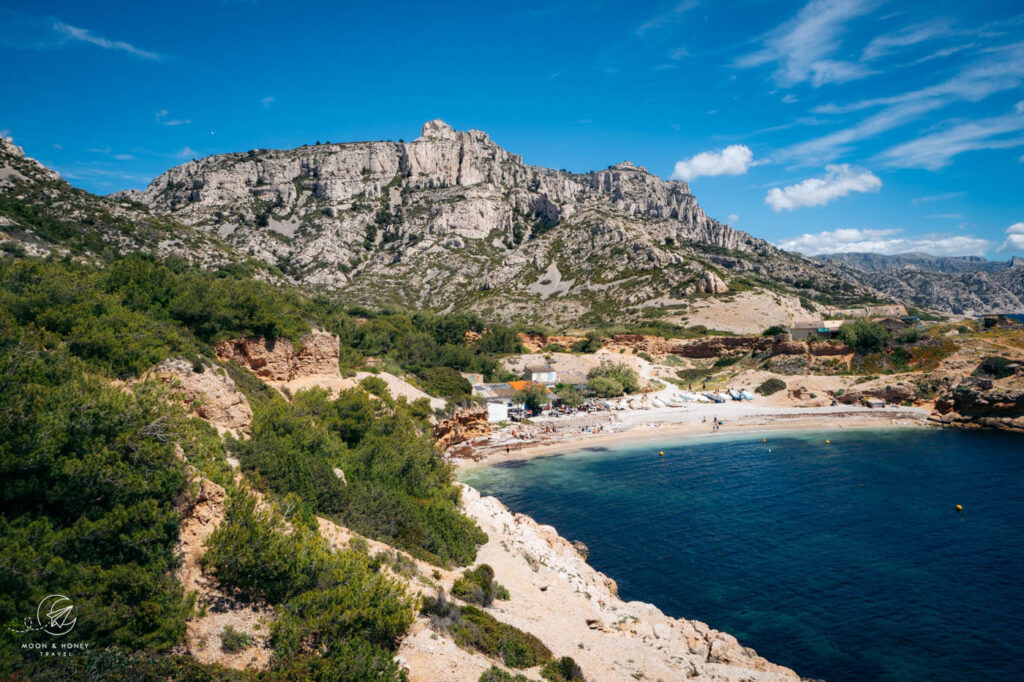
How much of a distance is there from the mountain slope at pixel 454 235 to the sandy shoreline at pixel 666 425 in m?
41.9

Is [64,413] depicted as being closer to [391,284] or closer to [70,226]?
[70,226]

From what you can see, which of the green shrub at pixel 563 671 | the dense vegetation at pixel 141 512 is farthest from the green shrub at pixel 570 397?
the green shrub at pixel 563 671

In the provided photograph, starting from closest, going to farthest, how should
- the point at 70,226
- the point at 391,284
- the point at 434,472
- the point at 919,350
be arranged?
the point at 434,472, the point at 70,226, the point at 919,350, the point at 391,284

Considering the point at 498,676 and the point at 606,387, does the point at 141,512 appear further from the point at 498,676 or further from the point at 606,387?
the point at 606,387

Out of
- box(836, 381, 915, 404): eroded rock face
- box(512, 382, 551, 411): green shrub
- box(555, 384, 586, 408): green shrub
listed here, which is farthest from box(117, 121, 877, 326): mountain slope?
box(512, 382, 551, 411): green shrub

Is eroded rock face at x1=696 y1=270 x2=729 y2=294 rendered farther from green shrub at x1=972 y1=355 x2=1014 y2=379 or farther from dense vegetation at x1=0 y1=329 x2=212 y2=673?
dense vegetation at x1=0 y1=329 x2=212 y2=673

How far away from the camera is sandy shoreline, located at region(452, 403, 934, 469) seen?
42344 millimetres

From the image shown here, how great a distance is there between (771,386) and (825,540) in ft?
126

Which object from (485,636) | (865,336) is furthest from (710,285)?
(485,636)

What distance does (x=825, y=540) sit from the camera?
22.0 meters

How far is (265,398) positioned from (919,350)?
204 feet

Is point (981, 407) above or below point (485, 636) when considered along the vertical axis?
above

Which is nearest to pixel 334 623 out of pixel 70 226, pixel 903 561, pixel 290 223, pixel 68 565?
pixel 68 565

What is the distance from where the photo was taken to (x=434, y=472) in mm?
21234
